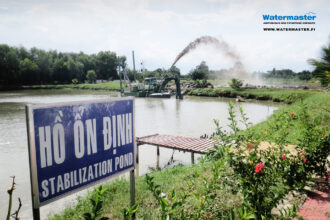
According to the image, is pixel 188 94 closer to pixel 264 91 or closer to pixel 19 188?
pixel 264 91

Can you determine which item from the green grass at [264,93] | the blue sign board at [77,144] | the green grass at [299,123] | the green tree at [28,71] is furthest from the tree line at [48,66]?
the blue sign board at [77,144]

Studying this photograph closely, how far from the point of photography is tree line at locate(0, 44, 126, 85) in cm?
5284

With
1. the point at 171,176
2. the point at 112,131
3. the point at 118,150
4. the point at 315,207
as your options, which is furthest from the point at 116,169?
the point at 171,176

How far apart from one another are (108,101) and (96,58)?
73.1 metres

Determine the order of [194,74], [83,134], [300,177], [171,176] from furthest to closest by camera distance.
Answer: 1. [194,74]
2. [171,176]
3. [300,177]
4. [83,134]

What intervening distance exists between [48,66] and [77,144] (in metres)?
64.6

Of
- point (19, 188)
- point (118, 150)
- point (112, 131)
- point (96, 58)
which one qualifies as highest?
point (96, 58)

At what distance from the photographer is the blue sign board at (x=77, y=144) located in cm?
155

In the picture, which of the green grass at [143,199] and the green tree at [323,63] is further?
the green tree at [323,63]

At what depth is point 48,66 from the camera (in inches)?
2359

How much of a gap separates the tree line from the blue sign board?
150 feet

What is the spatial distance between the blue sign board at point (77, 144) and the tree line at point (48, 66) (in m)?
45.6

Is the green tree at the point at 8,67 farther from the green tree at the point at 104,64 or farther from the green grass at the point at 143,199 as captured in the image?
the green grass at the point at 143,199

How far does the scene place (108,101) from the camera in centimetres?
199
